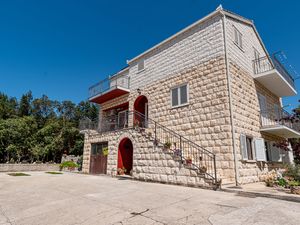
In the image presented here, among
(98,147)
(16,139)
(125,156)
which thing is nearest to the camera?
(125,156)

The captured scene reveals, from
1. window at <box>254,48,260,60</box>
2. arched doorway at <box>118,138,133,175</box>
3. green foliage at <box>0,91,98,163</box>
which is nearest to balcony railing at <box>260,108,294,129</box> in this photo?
window at <box>254,48,260,60</box>

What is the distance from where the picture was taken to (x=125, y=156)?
13.0m

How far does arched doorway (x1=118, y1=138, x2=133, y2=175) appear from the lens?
12.5m

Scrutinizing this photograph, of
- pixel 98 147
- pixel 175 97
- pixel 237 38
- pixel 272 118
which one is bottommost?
pixel 98 147

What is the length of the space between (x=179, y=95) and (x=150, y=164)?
4.32 meters

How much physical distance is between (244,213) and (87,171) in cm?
1300

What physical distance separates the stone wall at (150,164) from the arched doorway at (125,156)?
253 millimetres

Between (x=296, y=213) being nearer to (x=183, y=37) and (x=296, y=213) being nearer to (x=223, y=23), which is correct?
(x=223, y=23)

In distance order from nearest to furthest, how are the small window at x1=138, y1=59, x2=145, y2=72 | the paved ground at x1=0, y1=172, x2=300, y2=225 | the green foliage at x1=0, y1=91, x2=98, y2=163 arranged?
the paved ground at x1=0, y1=172, x2=300, y2=225
the small window at x1=138, y1=59, x2=145, y2=72
the green foliage at x1=0, y1=91, x2=98, y2=163

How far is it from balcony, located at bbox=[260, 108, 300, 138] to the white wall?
4.94 metres

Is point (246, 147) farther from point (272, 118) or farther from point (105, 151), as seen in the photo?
point (105, 151)

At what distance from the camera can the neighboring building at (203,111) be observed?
8.97 meters

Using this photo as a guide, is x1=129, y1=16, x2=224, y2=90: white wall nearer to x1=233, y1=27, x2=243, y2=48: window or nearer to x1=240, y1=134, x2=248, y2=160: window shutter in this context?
x1=233, y1=27, x2=243, y2=48: window

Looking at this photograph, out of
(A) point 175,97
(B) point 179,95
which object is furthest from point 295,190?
(A) point 175,97
